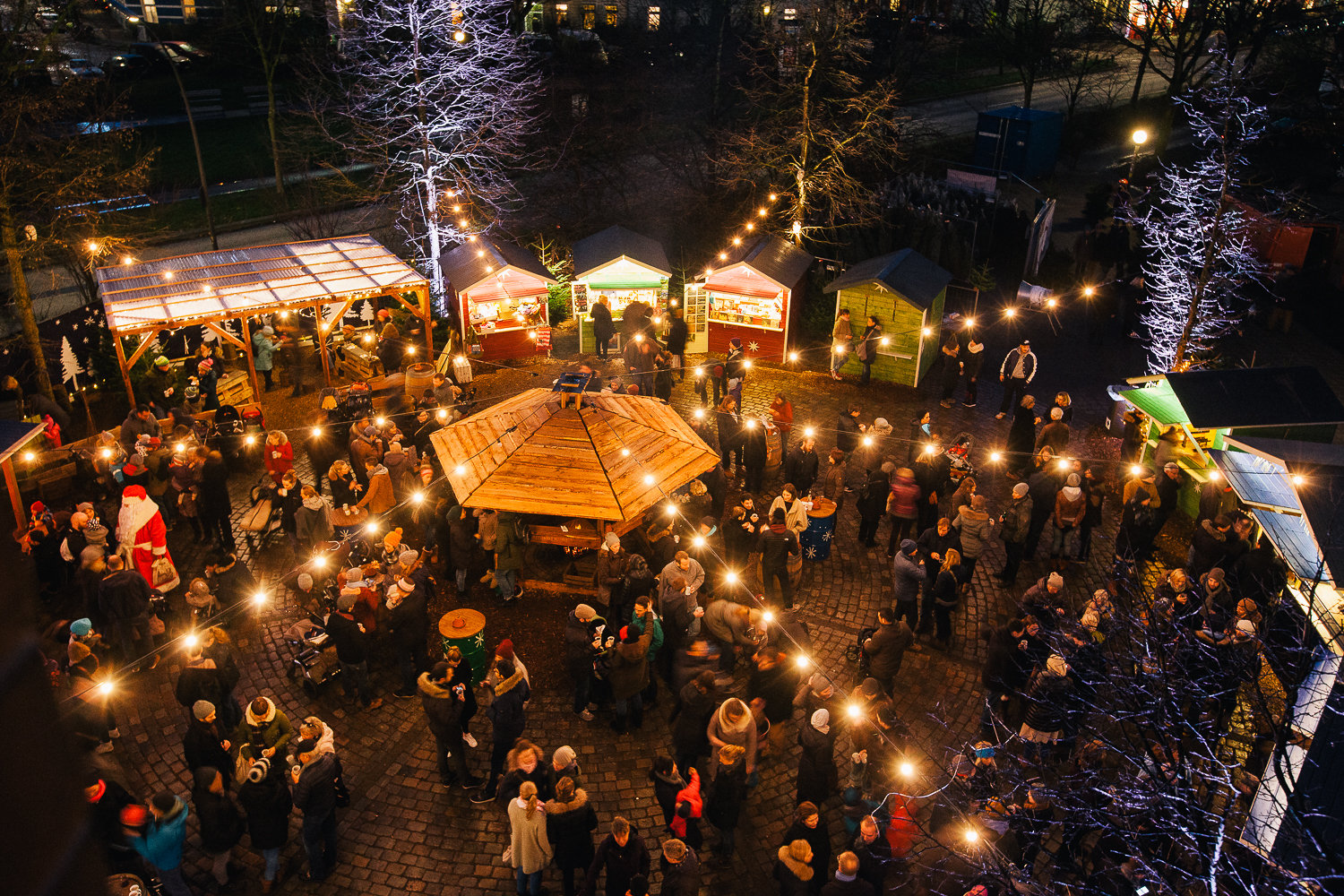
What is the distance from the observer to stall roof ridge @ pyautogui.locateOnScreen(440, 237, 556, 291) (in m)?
20.3

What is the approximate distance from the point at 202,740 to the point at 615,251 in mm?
14440

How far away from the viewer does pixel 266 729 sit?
8680mm

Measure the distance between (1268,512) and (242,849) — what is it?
1172cm

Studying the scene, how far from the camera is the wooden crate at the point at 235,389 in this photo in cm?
1795

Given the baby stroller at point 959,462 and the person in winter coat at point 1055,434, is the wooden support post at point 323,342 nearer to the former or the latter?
the baby stroller at point 959,462

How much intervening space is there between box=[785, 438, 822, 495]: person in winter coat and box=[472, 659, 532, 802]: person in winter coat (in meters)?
6.02

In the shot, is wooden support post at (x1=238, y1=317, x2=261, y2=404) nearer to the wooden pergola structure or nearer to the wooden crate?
the wooden pergola structure

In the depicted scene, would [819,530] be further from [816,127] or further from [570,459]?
[816,127]

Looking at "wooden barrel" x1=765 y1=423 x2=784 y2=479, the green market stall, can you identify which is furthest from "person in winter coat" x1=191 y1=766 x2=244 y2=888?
the green market stall

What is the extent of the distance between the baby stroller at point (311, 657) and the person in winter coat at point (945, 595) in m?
7.30

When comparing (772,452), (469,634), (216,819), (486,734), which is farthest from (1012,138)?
(216,819)

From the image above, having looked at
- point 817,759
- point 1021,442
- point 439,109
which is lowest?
point 1021,442

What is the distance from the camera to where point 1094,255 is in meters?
25.1

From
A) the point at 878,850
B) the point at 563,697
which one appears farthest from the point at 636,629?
the point at 878,850
